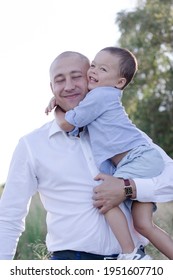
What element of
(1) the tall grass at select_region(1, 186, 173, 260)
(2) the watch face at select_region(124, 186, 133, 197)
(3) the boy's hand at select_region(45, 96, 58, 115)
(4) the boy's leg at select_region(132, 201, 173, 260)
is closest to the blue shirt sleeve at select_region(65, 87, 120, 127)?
(3) the boy's hand at select_region(45, 96, 58, 115)

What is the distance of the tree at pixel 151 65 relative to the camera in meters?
25.5

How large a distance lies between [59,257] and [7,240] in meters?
0.32

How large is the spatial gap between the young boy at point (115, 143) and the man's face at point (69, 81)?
0.05 meters

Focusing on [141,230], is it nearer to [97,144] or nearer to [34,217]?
[97,144]

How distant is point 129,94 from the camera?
83.3ft

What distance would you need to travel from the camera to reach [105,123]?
389cm

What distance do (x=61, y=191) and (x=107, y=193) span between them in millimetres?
280

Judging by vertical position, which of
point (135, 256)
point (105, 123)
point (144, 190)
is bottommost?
point (135, 256)

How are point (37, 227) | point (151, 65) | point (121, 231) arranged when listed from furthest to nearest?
point (151, 65) → point (37, 227) → point (121, 231)

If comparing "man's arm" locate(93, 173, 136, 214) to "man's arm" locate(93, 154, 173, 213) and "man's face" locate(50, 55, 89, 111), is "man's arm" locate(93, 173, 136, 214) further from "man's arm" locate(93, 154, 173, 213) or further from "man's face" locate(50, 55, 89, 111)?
"man's face" locate(50, 55, 89, 111)

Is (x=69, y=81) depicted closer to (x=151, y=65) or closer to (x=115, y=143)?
(x=115, y=143)

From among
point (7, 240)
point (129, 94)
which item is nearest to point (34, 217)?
point (7, 240)

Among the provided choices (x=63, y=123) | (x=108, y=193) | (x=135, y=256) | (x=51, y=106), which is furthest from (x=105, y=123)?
(x=135, y=256)
